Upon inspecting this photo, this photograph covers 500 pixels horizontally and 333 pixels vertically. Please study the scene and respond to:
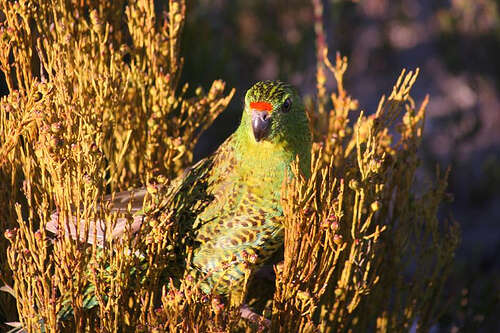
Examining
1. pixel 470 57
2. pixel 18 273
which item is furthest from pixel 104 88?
pixel 470 57

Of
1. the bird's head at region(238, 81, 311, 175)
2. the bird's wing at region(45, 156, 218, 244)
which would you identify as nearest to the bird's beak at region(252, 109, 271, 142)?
the bird's head at region(238, 81, 311, 175)

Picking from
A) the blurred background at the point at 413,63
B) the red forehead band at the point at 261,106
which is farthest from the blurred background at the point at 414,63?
the red forehead band at the point at 261,106

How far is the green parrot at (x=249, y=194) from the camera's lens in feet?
7.00

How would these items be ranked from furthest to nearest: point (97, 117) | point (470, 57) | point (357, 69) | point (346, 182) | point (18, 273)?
point (357, 69), point (470, 57), point (346, 182), point (97, 117), point (18, 273)

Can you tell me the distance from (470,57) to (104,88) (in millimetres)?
5093

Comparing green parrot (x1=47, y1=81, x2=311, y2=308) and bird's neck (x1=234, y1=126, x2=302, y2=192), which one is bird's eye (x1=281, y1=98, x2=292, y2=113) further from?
bird's neck (x1=234, y1=126, x2=302, y2=192)

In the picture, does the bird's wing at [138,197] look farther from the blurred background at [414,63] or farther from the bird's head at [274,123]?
the blurred background at [414,63]

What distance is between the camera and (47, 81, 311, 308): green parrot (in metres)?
2.13

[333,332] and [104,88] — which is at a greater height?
[104,88]

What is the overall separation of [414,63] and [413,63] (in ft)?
0.04

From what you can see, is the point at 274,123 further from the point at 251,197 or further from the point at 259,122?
the point at 251,197

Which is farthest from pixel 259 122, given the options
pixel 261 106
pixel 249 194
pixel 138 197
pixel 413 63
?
pixel 413 63

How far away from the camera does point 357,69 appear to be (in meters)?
6.75

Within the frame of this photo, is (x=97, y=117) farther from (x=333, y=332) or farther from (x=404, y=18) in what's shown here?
(x=404, y=18)
